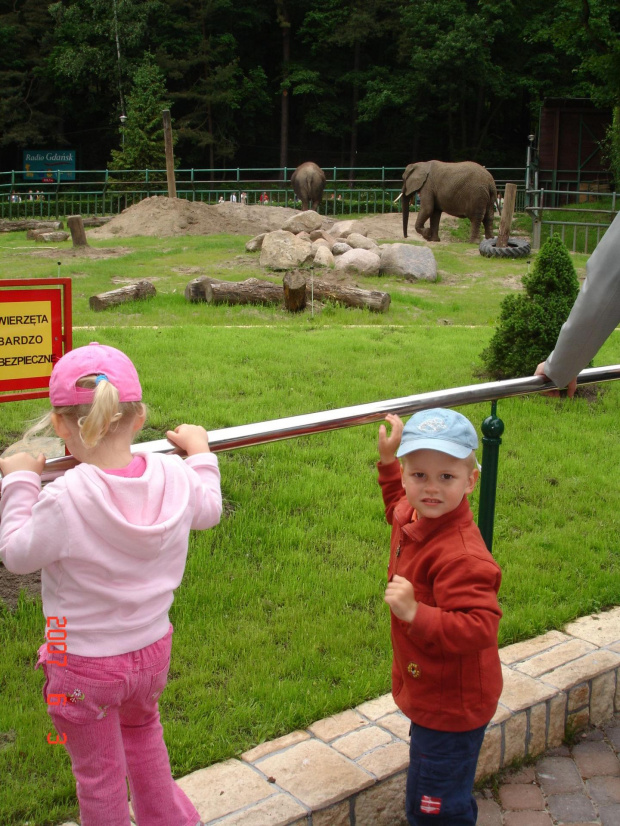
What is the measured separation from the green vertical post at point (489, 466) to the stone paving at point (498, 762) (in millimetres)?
536

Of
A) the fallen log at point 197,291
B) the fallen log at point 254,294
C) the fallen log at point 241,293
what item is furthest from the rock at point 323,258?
the fallen log at point 197,291

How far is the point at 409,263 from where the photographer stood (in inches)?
595

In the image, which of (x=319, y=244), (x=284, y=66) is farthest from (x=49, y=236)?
(x=284, y=66)

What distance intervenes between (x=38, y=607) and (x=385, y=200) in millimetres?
31452

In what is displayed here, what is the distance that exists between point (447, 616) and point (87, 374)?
94 centimetres

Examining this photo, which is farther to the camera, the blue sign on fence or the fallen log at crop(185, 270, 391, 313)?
the blue sign on fence

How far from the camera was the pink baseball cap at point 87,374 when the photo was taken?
1904 mm

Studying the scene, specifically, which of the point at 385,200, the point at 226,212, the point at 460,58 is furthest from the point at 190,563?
the point at 460,58

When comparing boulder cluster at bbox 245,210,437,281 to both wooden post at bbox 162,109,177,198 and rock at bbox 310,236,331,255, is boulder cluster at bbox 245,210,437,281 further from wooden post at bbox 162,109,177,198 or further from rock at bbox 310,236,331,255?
wooden post at bbox 162,109,177,198

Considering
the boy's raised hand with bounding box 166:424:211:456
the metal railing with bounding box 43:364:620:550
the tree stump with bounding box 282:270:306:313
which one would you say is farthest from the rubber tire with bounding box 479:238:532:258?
the boy's raised hand with bounding box 166:424:211:456

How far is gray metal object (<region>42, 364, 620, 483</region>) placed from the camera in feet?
6.79

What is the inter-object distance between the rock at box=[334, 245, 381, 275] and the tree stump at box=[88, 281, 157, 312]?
4190 millimetres

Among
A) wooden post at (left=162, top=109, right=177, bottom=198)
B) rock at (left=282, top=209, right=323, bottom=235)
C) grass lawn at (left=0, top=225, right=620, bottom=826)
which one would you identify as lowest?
grass lawn at (left=0, top=225, right=620, bottom=826)
